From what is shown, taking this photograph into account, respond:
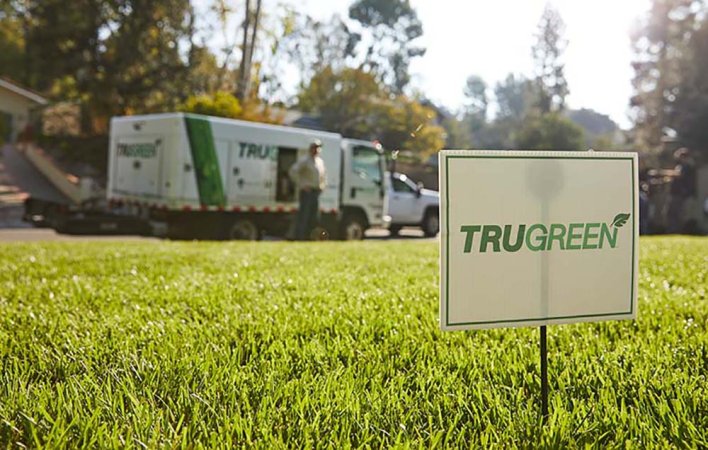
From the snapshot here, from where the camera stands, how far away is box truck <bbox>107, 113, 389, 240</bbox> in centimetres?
1356

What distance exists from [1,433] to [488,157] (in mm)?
1722

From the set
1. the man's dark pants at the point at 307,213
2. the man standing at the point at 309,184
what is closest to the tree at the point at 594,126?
the man's dark pants at the point at 307,213

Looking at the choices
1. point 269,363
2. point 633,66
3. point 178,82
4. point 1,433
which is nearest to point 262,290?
point 269,363

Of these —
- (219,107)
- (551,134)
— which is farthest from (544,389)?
(551,134)

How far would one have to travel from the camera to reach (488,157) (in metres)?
2.21

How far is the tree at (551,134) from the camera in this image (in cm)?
3847

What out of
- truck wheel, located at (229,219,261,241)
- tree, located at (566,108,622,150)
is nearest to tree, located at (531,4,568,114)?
tree, located at (566,108,622,150)

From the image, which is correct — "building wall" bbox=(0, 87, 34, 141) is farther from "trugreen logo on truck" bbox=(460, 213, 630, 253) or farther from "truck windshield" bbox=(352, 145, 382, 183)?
"trugreen logo on truck" bbox=(460, 213, 630, 253)

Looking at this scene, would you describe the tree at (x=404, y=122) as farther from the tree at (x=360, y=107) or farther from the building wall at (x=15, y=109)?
the building wall at (x=15, y=109)

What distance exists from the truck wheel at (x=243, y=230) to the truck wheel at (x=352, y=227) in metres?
→ 2.21

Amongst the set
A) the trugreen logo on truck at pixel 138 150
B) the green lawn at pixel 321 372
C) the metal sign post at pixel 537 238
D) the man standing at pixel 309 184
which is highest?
the trugreen logo on truck at pixel 138 150

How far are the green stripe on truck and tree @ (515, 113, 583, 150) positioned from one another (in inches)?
1069

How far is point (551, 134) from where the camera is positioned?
129 feet

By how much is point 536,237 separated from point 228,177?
12.4 meters
